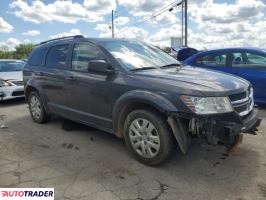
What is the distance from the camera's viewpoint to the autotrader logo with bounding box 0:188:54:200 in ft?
10.7

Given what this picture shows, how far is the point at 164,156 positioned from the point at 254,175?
110 centimetres

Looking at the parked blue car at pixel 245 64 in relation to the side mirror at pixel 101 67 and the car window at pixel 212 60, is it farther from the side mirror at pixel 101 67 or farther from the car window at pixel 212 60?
the side mirror at pixel 101 67

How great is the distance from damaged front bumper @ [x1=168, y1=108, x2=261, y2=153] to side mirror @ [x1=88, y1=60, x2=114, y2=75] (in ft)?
3.93

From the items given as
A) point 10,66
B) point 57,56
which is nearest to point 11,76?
point 10,66

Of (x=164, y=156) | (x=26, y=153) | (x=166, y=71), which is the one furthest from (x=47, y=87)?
(x=164, y=156)

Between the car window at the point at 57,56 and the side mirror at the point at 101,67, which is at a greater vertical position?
the car window at the point at 57,56

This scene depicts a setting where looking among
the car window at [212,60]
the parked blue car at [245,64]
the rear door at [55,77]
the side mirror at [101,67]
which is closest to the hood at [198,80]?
the side mirror at [101,67]

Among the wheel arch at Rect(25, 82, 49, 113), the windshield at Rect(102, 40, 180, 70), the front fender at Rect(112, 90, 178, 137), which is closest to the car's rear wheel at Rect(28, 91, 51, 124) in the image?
the wheel arch at Rect(25, 82, 49, 113)

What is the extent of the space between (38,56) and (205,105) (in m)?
4.08

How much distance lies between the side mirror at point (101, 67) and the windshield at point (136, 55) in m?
0.19

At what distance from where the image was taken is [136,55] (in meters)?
4.64

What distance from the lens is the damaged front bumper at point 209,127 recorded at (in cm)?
346

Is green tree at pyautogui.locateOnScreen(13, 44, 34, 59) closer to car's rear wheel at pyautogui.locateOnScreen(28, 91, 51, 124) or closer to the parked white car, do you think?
the parked white car

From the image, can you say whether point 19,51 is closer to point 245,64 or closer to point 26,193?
point 245,64
